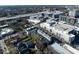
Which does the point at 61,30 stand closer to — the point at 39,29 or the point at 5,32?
the point at 39,29

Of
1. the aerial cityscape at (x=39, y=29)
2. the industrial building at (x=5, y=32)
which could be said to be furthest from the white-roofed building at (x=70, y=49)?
the industrial building at (x=5, y=32)

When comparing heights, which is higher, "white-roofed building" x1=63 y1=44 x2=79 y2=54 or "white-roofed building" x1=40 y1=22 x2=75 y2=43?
"white-roofed building" x1=40 y1=22 x2=75 y2=43

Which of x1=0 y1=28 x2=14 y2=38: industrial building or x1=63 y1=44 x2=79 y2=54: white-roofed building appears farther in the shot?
x1=0 y1=28 x2=14 y2=38: industrial building

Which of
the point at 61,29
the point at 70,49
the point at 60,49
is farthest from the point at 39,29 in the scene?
the point at 70,49

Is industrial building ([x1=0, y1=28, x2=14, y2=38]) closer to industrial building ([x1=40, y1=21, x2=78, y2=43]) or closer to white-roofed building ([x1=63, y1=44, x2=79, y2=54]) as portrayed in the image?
industrial building ([x1=40, y1=21, x2=78, y2=43])

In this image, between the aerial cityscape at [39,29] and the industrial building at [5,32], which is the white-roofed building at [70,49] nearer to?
the aerial cityscape at [39,29]

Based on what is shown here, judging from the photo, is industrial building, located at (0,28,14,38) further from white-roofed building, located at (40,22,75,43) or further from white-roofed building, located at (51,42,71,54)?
white-roofed building, located at (51,42,71,54)

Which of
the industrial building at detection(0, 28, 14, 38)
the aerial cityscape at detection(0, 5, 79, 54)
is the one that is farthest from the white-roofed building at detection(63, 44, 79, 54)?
the industrial building at detection(0, 28, 14, 38)

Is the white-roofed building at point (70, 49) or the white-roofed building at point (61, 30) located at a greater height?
the white-roofed building at point (61, 30)

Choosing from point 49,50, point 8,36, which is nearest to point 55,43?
point 49,50
